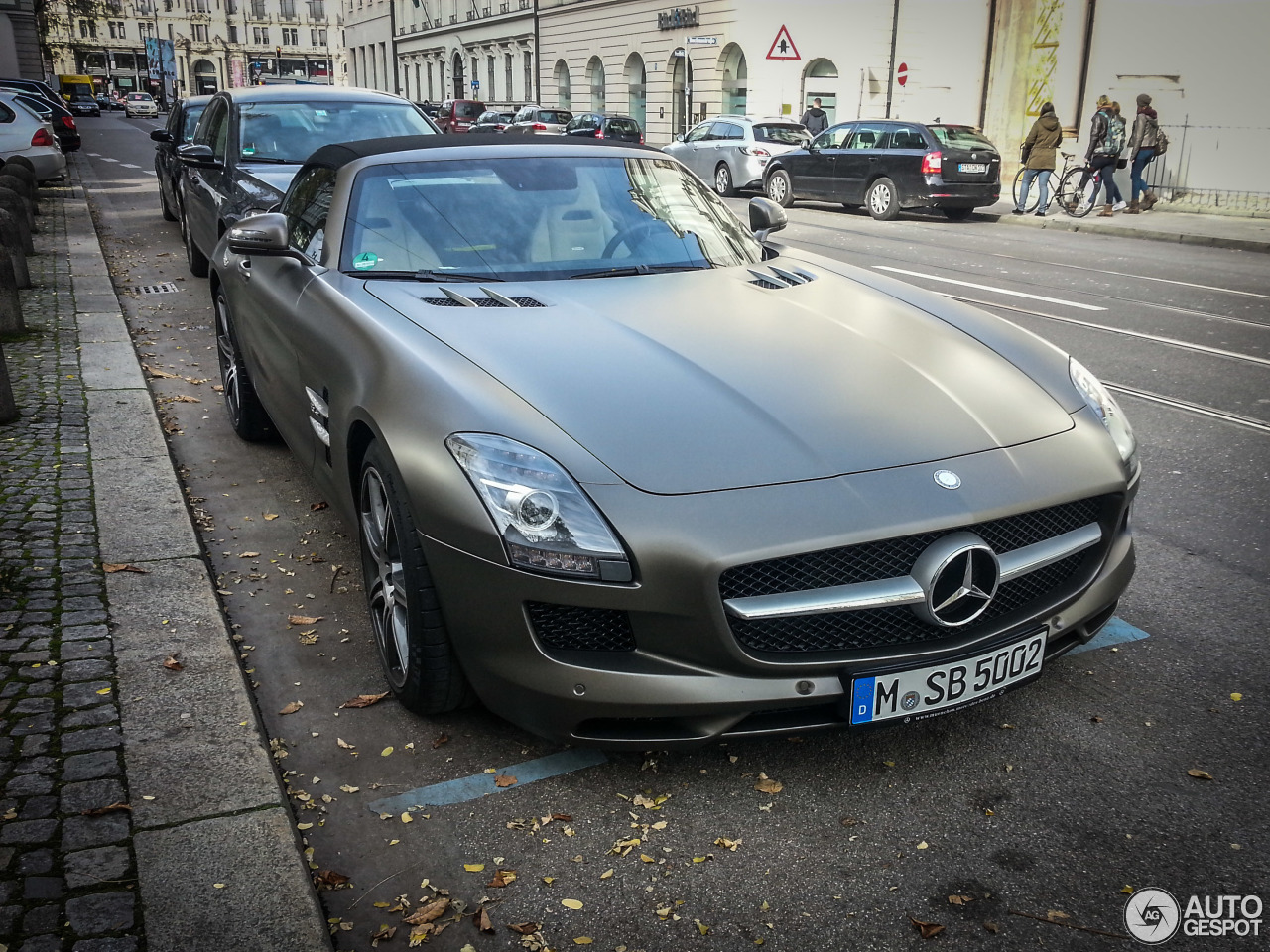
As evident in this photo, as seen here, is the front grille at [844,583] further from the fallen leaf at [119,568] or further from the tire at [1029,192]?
the tire at [1029,192]

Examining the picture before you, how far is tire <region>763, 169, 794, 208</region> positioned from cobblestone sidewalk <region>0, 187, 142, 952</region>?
673 inches

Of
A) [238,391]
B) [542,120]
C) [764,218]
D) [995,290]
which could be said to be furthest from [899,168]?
[542,120]

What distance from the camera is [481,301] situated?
364 centimetres

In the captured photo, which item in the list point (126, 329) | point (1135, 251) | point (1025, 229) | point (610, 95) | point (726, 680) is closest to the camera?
point (726, 680)

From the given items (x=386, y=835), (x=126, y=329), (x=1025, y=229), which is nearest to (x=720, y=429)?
(x=386, y=835)

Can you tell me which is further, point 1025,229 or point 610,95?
point 610,95

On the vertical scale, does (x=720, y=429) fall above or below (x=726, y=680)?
above

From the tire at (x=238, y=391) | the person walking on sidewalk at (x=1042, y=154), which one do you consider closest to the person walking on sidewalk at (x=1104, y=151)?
the person walking on sidewalk at (x=1042, y=154)

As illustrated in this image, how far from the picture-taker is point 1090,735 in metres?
3.11

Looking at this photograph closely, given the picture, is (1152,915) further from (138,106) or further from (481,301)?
(138,106)

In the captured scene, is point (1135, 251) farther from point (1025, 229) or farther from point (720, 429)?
point (720, 429)

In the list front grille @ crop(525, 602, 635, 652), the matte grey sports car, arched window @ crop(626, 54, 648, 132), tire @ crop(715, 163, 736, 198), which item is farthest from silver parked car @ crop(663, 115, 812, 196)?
arched window @ crop(626, 54, 648, 132)

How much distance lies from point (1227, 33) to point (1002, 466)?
2271 cm

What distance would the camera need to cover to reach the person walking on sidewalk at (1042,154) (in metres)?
19.7
